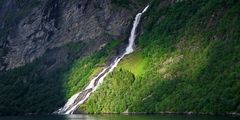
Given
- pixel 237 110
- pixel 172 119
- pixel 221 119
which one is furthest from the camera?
pixel 237 110

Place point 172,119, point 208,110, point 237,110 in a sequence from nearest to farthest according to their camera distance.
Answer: point 172,119 → point 237,110 → point 208,110

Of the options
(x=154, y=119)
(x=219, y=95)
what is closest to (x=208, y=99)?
(x=219, y=95)

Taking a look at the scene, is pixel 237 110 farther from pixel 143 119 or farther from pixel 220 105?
pixel 143 119

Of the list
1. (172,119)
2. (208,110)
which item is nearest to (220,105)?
(208,110)

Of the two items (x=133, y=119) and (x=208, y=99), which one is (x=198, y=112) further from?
(x=133, y=119)

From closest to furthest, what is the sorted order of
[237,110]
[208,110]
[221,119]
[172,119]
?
[221,119] → [172,119] → [237,110] → [208,110]

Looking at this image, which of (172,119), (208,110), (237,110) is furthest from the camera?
(208,110)

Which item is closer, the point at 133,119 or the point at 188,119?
the point at 188,119

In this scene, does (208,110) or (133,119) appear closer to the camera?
(133,119)
